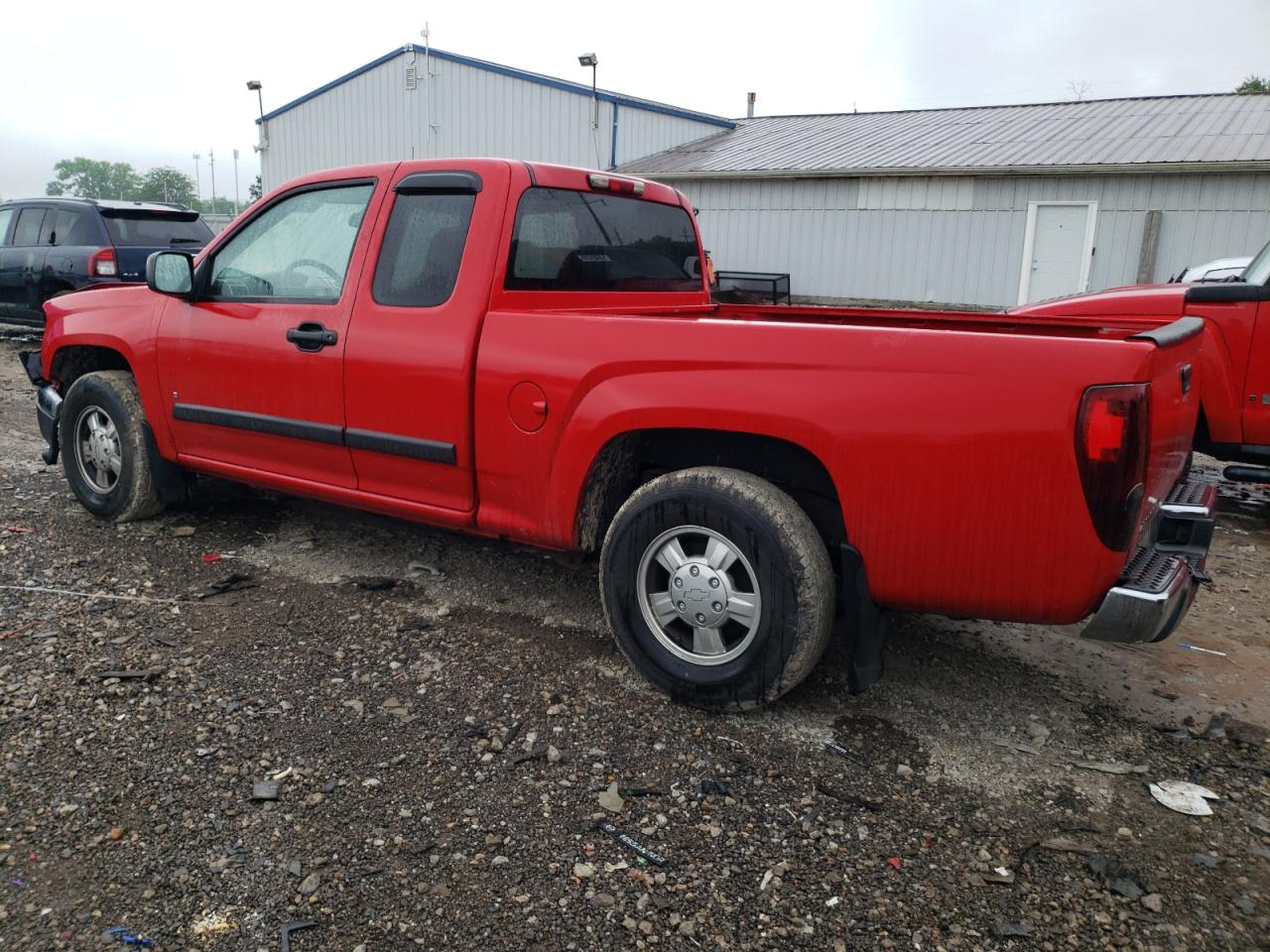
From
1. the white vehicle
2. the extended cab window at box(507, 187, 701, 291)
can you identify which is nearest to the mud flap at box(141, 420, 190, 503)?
the extended cab window at box(507, 187, 701, 291)

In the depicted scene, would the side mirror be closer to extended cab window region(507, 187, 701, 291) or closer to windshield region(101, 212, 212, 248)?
extended cab window region(507, 187, 701, 291)

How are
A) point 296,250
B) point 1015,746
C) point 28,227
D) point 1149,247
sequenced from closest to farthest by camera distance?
point 1015,746, point 296,250, point 28,227, point 1149,247

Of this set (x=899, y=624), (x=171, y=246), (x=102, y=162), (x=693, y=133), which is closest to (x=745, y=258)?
(x=693, y=133)

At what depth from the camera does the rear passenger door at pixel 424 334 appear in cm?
369

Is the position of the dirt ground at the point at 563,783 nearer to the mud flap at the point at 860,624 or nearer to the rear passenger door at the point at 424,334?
the mud flap at the point at 860,624

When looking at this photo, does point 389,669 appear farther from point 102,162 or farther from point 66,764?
point 102,162

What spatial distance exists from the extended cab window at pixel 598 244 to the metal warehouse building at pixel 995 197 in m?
13.1

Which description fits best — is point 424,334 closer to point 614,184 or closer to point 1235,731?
point 614,184

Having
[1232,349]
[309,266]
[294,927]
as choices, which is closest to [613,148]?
[1232,349]

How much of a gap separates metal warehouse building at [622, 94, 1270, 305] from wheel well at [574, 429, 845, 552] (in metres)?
14.2

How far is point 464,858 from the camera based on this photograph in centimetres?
249

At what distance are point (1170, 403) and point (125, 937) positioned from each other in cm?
320

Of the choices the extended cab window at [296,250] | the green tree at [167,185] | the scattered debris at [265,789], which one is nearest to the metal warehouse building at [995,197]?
the extended cab window at [296,250]

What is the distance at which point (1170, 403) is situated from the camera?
2943 millimetres
